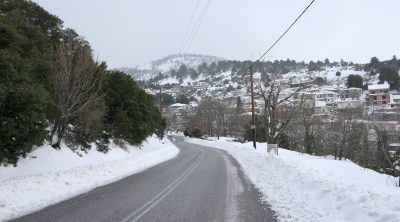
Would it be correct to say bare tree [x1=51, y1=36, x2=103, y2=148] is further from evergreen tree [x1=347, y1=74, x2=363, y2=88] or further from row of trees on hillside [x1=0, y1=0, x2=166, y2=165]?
evergreen tree [x1=347, y1=74, x2=363, y2=88]

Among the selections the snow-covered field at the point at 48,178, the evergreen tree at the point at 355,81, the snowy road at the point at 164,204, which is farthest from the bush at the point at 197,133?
the snowy road at the point at 164,204

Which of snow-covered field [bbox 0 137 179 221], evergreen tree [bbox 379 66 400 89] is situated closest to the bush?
evergreen tree [bbox 379 66 400 89]

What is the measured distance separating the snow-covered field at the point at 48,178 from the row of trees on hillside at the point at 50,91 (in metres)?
0.67

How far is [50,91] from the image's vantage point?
771 inches

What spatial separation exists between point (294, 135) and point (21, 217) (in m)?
65.4

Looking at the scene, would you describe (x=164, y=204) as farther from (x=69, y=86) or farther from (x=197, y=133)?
(x=197, y=133)

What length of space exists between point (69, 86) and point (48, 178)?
23.6ft

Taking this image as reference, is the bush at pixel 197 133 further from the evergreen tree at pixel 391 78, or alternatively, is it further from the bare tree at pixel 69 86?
the bare tree at pixel 69 86

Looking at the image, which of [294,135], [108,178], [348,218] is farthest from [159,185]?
[294,135]

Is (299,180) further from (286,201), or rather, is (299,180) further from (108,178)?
(108,178)

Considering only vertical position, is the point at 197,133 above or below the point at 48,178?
above

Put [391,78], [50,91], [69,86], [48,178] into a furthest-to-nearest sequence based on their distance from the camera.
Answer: [391,78] < [69,86] < [50,91] < [48,178]

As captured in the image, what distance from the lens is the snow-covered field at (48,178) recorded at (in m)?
11.4

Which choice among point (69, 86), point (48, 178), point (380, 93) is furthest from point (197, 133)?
point (48, 178)
